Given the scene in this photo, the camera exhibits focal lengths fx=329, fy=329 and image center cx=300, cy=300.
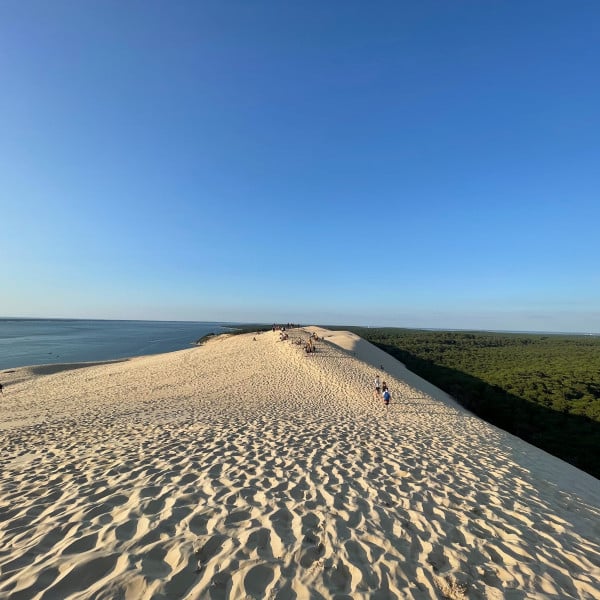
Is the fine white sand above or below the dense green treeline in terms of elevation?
above

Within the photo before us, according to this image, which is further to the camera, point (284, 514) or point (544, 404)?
point (544, 404)

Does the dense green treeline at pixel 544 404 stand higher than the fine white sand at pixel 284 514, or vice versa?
the fine white sand at pixel 284 514

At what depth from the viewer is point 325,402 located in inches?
640

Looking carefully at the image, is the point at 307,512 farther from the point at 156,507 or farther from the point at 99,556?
the point at 99,556

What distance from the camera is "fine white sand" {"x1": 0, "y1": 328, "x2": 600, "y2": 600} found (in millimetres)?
3436

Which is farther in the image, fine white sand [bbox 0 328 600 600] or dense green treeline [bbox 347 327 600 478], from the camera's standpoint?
dense green treeline [bbox 347 327 600 478]

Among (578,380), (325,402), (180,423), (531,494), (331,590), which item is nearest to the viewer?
(331,590)

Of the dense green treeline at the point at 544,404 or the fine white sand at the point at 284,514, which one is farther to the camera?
the dense green treeline at the point at 544,404

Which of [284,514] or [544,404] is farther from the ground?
[284,514]

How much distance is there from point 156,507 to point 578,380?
39.1 metres

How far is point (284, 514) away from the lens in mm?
4738

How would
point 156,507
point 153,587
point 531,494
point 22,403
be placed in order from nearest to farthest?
point 153,587 < point 156,507 < point 531,494 < point 22,403

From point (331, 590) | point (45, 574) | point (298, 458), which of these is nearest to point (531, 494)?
point (298, 458)

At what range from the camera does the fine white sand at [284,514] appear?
A: 3.44 metres
